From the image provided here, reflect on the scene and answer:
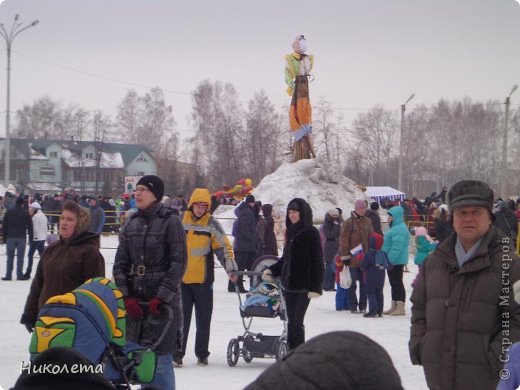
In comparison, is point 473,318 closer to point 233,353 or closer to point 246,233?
point 233,353

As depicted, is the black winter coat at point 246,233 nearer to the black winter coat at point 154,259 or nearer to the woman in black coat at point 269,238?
the woman in black coat at point 269,238

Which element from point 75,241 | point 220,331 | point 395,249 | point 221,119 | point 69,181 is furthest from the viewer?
point 69,181

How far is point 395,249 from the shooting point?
11.3m

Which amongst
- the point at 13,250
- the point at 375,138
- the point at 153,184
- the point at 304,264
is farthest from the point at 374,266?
the point at 375,138

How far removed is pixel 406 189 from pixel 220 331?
138 ft

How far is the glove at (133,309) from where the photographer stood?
5344mm

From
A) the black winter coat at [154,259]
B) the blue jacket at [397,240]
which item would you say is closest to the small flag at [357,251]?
the blue jacket at [397,240]

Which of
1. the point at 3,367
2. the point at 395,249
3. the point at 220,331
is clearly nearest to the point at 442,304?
the point at 3,367

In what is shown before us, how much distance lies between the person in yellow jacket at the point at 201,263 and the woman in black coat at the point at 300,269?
672 mm

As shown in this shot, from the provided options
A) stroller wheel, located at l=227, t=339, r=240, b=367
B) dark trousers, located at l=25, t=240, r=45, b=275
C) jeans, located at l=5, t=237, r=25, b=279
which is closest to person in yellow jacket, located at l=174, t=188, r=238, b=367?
stroller wheel, located at l=227, t=339, r=240, b=367

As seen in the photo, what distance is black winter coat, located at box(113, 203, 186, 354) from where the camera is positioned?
550 centimetres

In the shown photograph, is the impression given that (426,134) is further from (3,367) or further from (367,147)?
(3,367)

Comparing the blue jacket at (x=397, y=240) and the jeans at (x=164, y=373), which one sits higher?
the blue jacket at (x=397, y=240)

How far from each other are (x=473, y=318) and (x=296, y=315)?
3.57m
